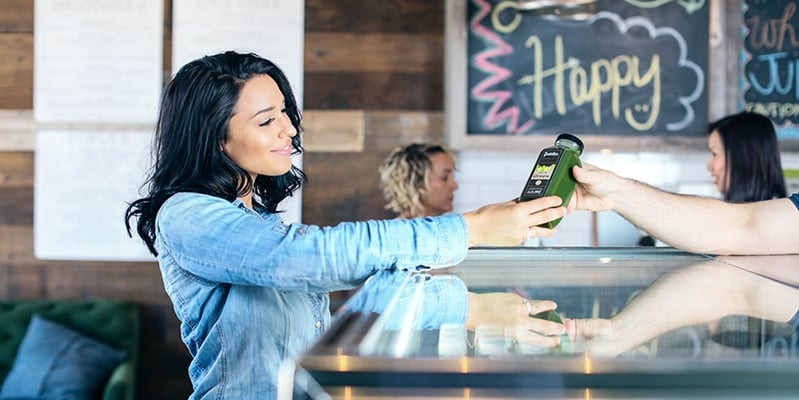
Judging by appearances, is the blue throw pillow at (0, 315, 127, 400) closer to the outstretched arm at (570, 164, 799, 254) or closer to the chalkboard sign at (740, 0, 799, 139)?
the outstretched arm at (570, 164, 799, 254)

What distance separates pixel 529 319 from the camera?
931mm

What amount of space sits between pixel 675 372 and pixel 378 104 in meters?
3.48

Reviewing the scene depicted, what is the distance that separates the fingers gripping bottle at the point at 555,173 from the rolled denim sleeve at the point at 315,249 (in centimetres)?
15

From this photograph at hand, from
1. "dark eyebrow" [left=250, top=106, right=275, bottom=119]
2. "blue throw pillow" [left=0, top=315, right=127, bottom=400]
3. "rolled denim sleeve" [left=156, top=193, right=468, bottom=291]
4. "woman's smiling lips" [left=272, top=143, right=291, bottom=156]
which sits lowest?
"blue throw pillow" [left=0, top=315, right=127, bottom=400]

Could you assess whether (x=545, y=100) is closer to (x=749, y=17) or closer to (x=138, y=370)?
(x=749, y=17)

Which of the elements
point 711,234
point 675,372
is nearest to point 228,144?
point 711,234

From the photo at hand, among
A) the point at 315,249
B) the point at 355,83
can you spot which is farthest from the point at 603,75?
the point at 315,249

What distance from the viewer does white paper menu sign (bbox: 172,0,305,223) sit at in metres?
4.10

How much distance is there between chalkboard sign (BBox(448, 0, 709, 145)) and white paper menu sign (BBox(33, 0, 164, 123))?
149 cm

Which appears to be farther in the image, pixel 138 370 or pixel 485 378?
pixel 138 370

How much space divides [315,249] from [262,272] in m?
0.09

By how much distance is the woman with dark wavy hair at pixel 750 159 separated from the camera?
136 inches

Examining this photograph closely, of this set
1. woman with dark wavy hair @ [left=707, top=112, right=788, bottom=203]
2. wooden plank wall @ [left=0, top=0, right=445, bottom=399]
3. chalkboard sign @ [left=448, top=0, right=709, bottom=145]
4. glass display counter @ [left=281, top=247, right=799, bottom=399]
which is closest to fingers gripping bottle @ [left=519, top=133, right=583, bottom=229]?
glass display counter @ [left=281, top=247, right=799, bottom=399]

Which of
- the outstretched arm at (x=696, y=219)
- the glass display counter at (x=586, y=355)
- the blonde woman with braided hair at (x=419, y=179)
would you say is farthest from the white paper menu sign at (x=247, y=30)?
the glass display counter at (x=586, y=355)
